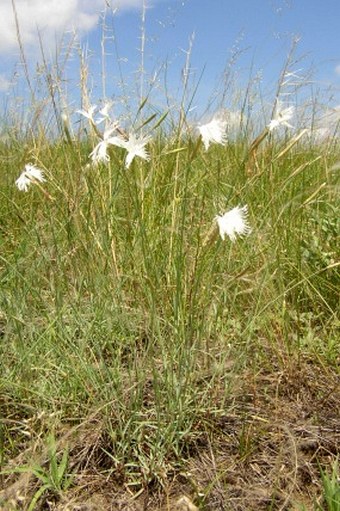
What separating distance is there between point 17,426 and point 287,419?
61 centimetres

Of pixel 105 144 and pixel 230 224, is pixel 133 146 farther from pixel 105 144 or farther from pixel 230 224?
pixel 230 224

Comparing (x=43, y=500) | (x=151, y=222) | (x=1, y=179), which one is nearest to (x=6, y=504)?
(x=43, y=500)

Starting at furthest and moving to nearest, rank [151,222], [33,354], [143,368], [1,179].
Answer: [1,179] < [151,222] < [33,354] < [143,368]

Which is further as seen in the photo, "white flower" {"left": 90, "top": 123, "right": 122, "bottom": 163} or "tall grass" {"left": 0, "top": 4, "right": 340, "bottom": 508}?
"tall grass" {"left": 0, "top": 4, "right": 340, "bottom": 508}

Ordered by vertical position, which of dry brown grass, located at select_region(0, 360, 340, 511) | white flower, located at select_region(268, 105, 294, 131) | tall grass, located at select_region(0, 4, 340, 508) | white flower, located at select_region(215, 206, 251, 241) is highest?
white flower, located at select_region(268, 105, 294, 131)

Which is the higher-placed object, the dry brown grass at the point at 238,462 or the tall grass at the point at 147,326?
the tall grass at the point at 147,326

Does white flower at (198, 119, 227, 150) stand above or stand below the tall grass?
above

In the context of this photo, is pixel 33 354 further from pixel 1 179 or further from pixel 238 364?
pixel 1 179

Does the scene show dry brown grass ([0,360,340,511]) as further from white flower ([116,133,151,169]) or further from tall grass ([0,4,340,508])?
white flower ([116,133,151,169])

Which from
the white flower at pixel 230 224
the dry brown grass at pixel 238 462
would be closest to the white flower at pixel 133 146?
the white flower at pixel 230 224

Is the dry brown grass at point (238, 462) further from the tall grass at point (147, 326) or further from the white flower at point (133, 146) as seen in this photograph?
the white flower at point (133, 146)

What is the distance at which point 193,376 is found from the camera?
51.1 inches

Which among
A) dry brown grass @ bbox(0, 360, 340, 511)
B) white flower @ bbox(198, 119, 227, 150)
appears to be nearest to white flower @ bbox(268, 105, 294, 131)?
white flower @ bbox(198, 119, 227, 150)

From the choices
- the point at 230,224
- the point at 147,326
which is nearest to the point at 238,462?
the point at 147,326
